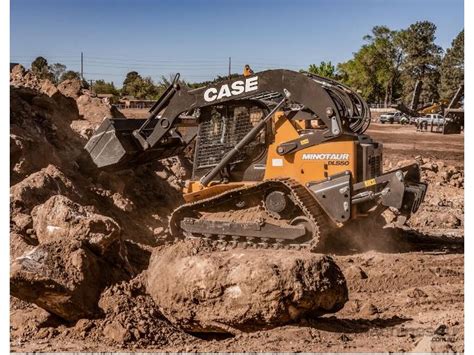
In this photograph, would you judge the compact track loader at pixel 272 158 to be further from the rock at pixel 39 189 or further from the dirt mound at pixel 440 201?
the dirt mound at pixel 440 201

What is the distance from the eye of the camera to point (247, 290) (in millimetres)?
5871

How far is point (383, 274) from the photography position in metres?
9.01

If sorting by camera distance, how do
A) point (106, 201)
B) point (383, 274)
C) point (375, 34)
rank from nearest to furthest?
point (383, 274)
point (106, 201)
point (375, 34)

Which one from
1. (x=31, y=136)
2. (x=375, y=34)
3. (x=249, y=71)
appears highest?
(x=375, y=34)

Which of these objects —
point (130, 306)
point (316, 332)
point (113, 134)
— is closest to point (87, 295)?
point (130, 306)

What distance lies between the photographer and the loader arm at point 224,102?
9932 mm

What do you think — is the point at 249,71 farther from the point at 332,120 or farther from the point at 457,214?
the point at 457,214

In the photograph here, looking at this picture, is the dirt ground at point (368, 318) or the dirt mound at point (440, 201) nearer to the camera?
the dirt ground at point (368, 318)

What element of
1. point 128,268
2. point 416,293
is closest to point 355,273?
point 416,293

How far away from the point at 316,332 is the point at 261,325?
49 centimetres

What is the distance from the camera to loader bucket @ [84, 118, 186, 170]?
11.0 meters

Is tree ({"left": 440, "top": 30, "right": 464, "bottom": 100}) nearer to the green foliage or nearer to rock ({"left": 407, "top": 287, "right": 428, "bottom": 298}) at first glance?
the green foliage

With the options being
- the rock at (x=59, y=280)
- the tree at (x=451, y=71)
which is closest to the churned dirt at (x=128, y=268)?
the rock at (x=59, y=280)

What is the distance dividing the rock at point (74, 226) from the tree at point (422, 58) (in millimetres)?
49961
